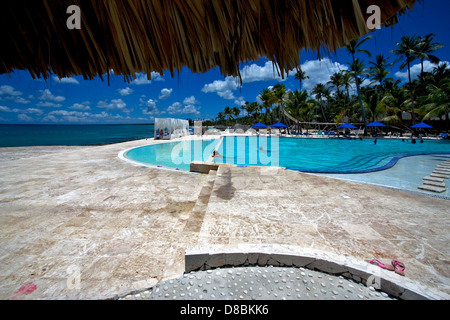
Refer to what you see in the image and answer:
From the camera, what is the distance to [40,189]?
4.40 m

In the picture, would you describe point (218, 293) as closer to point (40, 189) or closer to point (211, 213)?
point (211, 213)

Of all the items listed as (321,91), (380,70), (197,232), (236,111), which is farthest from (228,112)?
(197,232)

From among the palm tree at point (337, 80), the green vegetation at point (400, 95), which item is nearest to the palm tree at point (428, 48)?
Answer: the green vegetation at point (400, 95)

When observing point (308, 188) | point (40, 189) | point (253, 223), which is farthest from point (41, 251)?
point (308, 188)

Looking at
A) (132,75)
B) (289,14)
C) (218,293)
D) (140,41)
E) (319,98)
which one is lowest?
(218,293)

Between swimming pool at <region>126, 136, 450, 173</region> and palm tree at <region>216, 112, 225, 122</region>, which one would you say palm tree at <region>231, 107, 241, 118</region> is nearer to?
palm tree at <region>216, 112, 225, 122</region>

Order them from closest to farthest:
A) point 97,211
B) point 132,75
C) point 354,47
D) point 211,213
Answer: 1. point 132,75
2. point 211,213
3. point 97,211
4. point 354,47

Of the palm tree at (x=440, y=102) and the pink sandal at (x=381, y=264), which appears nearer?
the pink sandal at (x=381, y=264)

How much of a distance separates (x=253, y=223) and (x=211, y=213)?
0.64 metres

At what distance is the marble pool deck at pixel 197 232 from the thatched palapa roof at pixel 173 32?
72.8 inches

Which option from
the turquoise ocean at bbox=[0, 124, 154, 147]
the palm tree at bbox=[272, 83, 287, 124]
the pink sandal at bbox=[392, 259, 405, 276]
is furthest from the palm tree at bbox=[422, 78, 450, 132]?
the turquoise ocean at bbox=[0, 124, 154, 147]

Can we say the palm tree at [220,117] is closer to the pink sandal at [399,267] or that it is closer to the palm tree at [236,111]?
the palm tree at [236,111]

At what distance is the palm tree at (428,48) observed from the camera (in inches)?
927
